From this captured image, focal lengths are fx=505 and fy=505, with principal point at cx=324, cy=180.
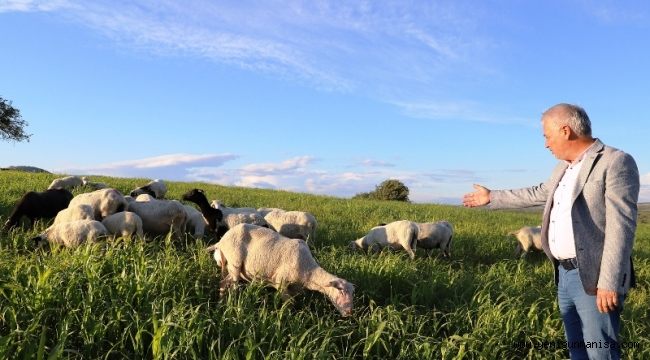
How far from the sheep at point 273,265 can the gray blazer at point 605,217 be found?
2735mm

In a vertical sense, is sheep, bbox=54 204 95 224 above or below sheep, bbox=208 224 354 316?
above

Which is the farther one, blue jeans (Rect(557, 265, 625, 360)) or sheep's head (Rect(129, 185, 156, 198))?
sheep's head (Rect(129, 185, 156, 198))

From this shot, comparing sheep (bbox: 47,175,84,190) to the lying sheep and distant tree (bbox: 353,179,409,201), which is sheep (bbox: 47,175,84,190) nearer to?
the lying sheep

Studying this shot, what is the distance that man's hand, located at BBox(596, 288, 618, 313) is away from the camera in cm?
405

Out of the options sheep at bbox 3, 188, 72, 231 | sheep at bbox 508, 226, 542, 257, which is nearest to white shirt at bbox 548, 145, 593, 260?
sheep at bbox 508, 226, 542, 257

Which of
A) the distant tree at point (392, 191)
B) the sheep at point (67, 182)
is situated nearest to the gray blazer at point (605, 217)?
the sheep at point (67, 182)

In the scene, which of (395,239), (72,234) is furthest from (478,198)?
(72,234)

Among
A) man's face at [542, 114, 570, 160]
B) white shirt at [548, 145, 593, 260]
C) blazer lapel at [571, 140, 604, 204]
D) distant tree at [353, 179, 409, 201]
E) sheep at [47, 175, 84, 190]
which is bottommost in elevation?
distant tree at [353, 179, 409, 201]

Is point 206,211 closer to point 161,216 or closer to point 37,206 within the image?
point 161,216

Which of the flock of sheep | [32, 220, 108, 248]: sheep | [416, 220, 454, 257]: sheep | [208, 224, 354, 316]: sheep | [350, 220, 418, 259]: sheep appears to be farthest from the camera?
[416, 220, 454, 257]: sheep

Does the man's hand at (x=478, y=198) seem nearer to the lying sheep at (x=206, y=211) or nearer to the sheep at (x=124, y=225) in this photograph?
the sheep at (x=124, y=225)

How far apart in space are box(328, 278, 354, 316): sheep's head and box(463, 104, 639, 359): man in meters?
2.36

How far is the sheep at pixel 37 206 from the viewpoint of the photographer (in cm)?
1039

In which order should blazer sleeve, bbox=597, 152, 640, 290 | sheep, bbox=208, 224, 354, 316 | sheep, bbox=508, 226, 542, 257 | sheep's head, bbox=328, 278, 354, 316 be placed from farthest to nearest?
1. sheep, bbox=508, 226, 542, 257
2. sheep, bbox=208, 224, 354, 316
3. sheep's head, bbox=328, 278, 354, 316
4. blazer sleeve, bbox=597, 152, 640, 290
